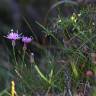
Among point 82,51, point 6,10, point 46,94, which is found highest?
point 6,10

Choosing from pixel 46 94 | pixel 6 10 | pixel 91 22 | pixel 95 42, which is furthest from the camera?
pixel 6 10

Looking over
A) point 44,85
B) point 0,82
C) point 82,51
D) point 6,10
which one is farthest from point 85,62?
point 6,10

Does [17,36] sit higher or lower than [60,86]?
higher

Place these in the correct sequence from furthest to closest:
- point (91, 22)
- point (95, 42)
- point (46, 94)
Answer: point (91, 22)
point (95, 42)
point (46, 94)

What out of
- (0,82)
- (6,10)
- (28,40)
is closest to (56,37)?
(28,40)

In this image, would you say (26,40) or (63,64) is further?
(26,40)

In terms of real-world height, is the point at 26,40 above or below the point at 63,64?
above

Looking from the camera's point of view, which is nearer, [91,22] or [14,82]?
[14,82]

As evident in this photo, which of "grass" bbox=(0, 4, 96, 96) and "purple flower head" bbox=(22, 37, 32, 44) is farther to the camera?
"purple flower head" bbox=(22, 37, 32, 44)

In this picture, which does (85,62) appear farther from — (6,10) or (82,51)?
(6,10)

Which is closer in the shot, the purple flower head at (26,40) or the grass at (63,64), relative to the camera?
the grass at (63,64)
